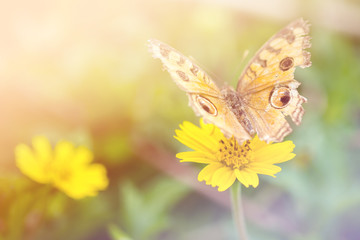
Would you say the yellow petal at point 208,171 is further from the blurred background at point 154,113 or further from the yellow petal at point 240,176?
the blurred background at point 154,113

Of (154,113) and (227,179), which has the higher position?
(154,113)

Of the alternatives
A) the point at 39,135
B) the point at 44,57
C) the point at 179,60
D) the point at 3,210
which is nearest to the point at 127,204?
the point at 3,210

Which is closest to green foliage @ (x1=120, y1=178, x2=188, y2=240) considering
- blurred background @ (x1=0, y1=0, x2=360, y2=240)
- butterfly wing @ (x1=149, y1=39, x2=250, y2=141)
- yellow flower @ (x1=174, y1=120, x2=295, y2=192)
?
blurred background @ (x1=0, y1=0, x2=360, y2=240)

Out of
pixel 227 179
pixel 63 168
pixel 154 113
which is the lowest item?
pixel 227 179

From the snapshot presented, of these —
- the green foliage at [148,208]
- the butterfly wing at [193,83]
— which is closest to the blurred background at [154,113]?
the green foliage at [148,208]

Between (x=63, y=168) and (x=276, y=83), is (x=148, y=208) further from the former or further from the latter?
(x=276, y=83)

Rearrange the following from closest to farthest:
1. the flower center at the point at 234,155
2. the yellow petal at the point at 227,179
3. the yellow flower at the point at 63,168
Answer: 1. the yellow petal at the point at 227,179
2. the flower center at the point at 234,155
3. the yellow flower at the point at 63,168

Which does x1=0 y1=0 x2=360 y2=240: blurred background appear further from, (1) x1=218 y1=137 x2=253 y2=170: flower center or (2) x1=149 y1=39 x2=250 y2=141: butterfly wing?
(2) x1=149 y1=39 x2=250 y2=141: butterfly wing

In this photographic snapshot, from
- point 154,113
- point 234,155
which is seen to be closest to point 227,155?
point 234,155
